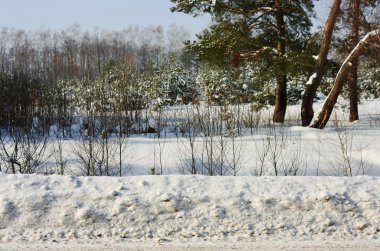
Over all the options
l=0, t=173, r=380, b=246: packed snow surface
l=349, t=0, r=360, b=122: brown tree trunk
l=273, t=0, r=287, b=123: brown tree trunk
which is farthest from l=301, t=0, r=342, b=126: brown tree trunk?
l=0, t=173, r=380, b=246: packed snow surface

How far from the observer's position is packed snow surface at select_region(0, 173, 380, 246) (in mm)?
5410

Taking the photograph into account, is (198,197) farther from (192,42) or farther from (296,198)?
(192,42)

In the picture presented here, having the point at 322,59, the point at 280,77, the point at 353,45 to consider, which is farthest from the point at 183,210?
the point at 353,45

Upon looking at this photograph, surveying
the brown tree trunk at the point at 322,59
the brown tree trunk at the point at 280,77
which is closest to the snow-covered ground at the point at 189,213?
the brown tree trunk at the point at 322,59

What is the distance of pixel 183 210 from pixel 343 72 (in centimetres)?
1106

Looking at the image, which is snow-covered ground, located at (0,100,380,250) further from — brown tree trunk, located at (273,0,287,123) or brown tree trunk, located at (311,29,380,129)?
brown tree trunk, located at (273,0,287,123)

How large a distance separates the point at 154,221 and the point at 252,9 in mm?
15006

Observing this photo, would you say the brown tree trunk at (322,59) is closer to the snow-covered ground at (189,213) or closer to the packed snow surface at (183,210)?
the snow-covered ground at (189,213)

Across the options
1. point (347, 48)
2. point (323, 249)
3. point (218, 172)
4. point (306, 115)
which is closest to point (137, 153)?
point (218, 172)

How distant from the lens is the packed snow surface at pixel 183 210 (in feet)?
17.7

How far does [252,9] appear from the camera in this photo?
19.0 meters

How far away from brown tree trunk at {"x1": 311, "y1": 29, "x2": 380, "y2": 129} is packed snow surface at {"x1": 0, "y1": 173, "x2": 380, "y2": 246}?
9251 millimetres

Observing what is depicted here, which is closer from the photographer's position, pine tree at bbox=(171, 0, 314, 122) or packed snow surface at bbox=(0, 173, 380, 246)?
packed snow surface at bbox=(0, 173, 380, 246)

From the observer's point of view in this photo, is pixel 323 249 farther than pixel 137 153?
No
